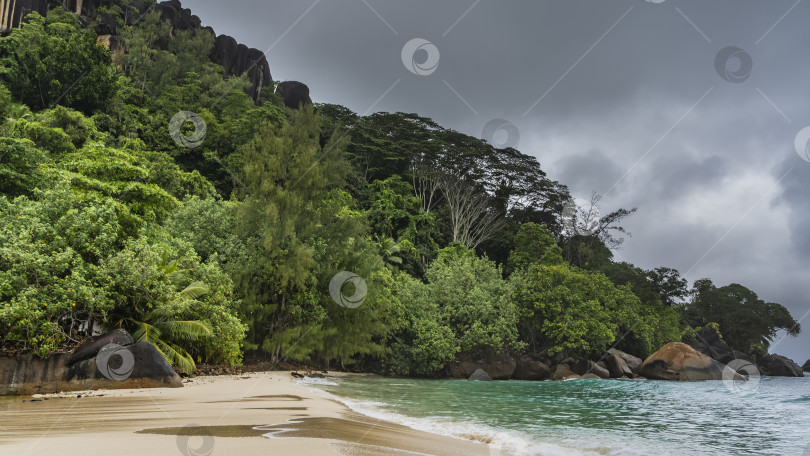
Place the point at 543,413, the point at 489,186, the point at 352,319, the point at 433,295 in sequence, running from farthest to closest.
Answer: the point at 489,186
the point at 433,295
the point at 352,319
the point at 543,413

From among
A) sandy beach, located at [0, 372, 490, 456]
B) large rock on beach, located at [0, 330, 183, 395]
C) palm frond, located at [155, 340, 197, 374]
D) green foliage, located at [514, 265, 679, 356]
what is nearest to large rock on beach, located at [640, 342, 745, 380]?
Answer: green foliage, located at [514, 265, 679, 356]

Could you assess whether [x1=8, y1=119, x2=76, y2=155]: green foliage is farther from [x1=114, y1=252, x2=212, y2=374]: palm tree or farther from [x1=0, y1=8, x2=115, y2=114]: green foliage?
[x1=114, y1=252, x2=212, y2=374]: palm tree

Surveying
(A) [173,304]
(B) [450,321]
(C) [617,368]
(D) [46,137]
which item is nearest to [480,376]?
(B) [450,321]

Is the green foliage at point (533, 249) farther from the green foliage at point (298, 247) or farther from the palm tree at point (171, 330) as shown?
the palm tree at point (171, 330)

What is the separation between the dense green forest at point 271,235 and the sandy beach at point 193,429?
10.5 feet

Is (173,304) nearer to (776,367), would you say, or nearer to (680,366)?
(680,366)

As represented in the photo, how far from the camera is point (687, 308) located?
56.0 m

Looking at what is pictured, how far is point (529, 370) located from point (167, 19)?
65.4 meters

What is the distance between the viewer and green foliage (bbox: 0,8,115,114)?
3544cm

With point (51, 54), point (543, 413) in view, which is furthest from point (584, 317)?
point (51, 54)

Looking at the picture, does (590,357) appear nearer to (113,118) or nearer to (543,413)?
(543,413)

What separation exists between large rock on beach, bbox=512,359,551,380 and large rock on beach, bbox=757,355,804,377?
39006mm

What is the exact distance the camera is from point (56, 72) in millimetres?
35969

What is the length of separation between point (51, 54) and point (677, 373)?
50883 mm
